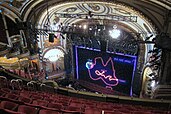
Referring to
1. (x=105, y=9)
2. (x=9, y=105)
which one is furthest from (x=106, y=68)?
(x=9, y=105)

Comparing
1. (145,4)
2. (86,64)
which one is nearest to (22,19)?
(86,64)

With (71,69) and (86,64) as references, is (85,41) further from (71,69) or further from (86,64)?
(71,69)

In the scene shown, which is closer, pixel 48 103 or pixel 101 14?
pixel 48 103

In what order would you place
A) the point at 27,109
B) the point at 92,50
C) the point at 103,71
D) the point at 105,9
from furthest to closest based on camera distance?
the point at 103,71
the point at 92,50
the point at 105,9
the point at 27,109

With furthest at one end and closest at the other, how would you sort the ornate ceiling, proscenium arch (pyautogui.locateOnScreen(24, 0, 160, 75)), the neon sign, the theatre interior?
1. the neon sign
2. proscenium arch (pyautogui.locateOnScreen(24, 0, 160, 75))
3. the ornate ceiling
4. the theatre interior

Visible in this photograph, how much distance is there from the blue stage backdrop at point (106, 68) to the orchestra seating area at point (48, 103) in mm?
8417

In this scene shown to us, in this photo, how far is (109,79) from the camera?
1719 centimetres

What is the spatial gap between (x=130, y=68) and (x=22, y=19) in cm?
893

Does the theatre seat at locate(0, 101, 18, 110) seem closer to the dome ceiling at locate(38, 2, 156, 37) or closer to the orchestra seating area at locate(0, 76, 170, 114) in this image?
the orchestra seating area at locate(0, 76, 170, 114)

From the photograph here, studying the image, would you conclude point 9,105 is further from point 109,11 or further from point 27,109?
point 109,11

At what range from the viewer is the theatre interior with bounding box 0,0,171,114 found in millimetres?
8438

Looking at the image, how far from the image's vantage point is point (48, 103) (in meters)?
5.49

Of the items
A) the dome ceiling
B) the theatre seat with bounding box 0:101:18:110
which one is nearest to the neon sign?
the dome ceiling

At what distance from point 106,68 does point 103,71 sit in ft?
1.53
